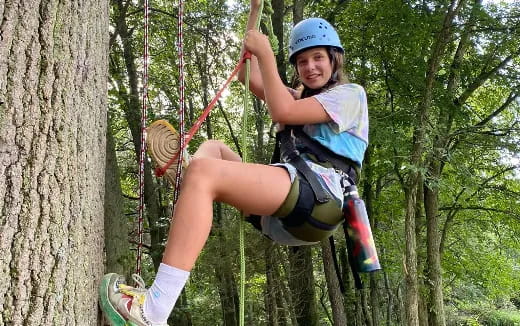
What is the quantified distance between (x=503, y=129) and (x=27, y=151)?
736cm

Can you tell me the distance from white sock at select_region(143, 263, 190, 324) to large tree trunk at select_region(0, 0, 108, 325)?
186 mm

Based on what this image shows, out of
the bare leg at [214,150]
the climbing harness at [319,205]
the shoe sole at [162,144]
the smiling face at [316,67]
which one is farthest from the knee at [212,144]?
the smiling face at [316,67]

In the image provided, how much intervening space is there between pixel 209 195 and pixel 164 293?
38 cm

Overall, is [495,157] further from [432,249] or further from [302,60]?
[302,60]

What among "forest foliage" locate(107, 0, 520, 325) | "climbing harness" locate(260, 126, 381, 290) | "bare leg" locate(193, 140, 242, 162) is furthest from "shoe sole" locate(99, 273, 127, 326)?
"forest foliage" locate(107, 0, 520, 325)

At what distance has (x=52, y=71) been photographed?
1.47 meters

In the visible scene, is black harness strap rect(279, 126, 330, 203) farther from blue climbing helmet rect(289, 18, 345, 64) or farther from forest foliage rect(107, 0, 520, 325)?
forest foliage rect(107, 0, 520, 325)

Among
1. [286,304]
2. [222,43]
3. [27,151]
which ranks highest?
[222,43]

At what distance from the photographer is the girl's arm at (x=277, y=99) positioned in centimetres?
215

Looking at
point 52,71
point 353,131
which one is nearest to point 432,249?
A: point 353,131

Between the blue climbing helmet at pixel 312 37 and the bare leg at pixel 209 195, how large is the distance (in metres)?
0.74

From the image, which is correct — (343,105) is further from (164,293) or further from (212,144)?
(164,293)

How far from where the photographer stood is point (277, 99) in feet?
7.03

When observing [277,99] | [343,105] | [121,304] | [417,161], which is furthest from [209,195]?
[417,161]
